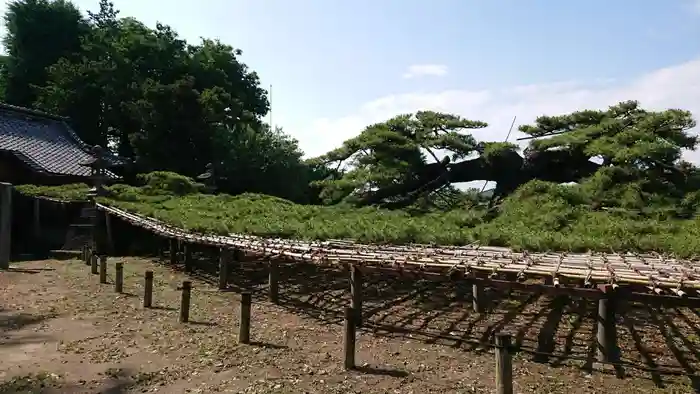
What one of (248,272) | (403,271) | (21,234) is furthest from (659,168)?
(21,234)

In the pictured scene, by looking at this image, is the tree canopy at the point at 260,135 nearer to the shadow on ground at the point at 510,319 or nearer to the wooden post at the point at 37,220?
the shadow on ground at the point at 510,319

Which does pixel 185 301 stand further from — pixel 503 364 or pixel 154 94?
pixel 154 94

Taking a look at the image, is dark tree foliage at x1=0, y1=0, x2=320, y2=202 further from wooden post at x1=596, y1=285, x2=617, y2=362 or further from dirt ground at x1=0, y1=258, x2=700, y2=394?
wooden post at x1=596, y1=285, x2=617, y2=362

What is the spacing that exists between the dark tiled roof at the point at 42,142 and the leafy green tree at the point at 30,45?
694 centimetres

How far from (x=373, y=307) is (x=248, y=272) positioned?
4.67 meters

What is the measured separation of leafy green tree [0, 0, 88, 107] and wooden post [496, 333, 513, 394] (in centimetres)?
2833

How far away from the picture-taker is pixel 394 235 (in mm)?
8406

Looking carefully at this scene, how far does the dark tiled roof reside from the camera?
18.7 m

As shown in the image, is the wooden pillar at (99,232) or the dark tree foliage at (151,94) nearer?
the wooden pillar at (99,232)

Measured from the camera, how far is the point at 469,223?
10.7 meters

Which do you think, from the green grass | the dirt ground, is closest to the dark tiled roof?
the green grass

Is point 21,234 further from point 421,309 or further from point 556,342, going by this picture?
point 556,342

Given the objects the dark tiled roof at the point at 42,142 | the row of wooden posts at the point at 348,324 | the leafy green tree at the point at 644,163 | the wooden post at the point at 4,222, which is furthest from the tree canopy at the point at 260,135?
the wooden post at the point at 4,222

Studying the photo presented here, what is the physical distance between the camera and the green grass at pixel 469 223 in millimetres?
7340
